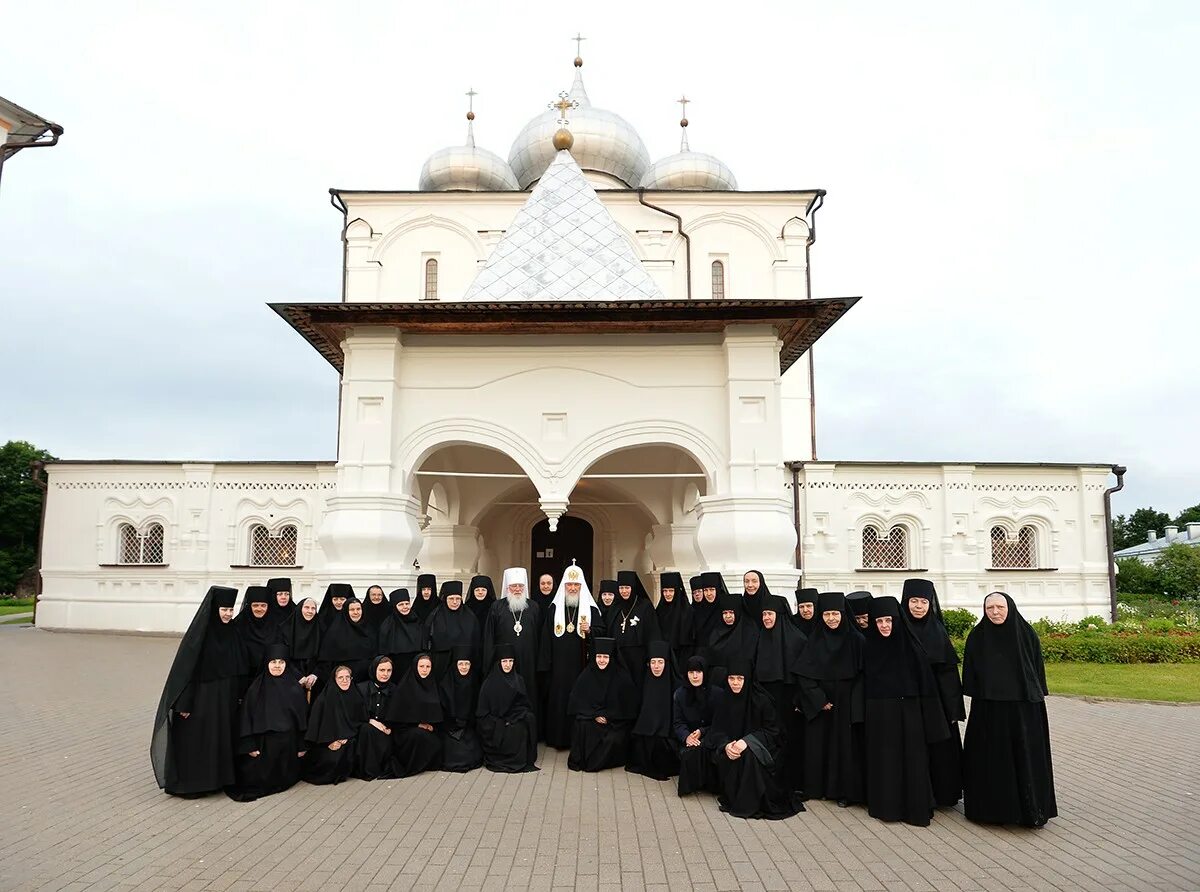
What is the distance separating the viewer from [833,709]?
18.2ft

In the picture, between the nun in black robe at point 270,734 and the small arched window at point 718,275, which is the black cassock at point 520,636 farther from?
the small arched window at point 718,275

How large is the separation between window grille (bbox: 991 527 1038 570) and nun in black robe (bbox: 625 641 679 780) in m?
11.8

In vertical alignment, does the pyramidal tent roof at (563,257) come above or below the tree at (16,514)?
above

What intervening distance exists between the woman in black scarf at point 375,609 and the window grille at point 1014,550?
1271 cm

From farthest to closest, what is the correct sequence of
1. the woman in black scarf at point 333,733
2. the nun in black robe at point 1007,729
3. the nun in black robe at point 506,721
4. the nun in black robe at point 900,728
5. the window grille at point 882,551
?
the window grille at point 882,551 → the nun in black robe at point 506,721 → the woman in black scarf at point 333,733 → the nun in black robe at point 900,728 → the nun in black robe at point 1007,729

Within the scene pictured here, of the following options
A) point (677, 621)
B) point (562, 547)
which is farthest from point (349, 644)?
point (562, 547)

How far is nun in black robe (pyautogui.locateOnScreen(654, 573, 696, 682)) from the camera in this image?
692 centimetres

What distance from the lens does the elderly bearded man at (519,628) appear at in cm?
701

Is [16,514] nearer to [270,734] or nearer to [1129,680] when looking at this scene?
[270,734]

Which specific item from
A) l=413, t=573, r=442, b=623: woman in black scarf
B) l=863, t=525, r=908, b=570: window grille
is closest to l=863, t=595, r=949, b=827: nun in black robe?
l=413, t=573, r=442, b=623: woman in black scarf

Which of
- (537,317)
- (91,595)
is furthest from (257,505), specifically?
(537,317)

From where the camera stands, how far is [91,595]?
53.1ft

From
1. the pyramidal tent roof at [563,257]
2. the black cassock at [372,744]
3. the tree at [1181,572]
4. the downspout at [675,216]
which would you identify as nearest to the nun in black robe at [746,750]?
the black cassock at [372,744]

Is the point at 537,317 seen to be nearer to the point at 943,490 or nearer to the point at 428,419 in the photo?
the point at 428,419
